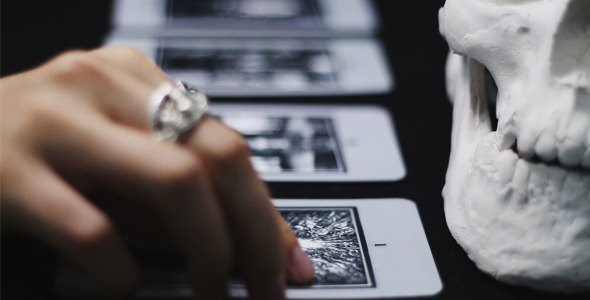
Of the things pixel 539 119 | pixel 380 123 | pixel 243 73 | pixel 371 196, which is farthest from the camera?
pixel 243 73

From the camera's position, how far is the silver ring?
723mm

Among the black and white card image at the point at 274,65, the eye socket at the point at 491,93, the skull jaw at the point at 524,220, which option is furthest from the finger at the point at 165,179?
the black and white card image at the point at 274,65

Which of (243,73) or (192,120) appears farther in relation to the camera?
(243,73)

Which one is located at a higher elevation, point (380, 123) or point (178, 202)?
point (178, 202)

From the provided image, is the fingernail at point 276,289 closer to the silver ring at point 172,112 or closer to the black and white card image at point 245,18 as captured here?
the silver ring at point 172,112

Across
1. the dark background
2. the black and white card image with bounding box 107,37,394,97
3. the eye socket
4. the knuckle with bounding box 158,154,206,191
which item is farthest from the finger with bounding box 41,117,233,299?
the black and white card image with bounding box 107,37,394,97

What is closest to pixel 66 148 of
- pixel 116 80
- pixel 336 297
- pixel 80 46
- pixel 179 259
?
pixel 116 80

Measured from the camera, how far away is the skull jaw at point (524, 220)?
32.4 inches

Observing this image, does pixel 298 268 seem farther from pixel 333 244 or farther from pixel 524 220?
pixel 524 220

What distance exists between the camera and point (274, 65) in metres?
1.44

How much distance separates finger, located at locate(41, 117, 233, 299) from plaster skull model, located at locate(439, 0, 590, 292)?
34cm

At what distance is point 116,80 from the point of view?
753 millimetres

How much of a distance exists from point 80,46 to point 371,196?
740mm

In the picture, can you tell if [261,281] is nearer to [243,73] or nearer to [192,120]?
[192,120]
